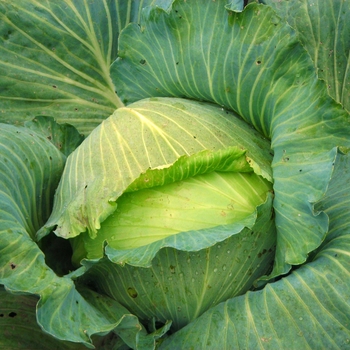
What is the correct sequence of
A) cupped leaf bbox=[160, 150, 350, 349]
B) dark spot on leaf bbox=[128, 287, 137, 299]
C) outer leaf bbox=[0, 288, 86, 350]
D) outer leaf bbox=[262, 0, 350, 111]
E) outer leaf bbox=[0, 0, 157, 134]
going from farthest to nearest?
outer leaf bbox=[0, 0, 157, 134] → outer leaf bbox=[262, 0, 350, 111] → outer leaf bbox=[0, 288, 86, 350] → dark spot on leaf bbox=[128, 287, 137, 299] → cupped leaf bbox=[160, 150, 350, 349]

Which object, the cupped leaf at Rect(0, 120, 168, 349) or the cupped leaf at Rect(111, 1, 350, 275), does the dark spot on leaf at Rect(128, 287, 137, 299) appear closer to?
the cupped leaf at Rect(0, 120, 168, 349)

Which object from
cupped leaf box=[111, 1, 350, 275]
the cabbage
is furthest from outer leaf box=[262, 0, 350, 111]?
cupped leaf box=[111, 1, 350, 275]

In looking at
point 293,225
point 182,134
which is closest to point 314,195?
point 293,225

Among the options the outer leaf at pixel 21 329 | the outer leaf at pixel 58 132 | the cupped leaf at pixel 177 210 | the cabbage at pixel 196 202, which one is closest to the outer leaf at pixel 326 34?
the cabbage at pixel 196 202

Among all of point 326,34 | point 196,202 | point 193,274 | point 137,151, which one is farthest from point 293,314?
point 326,34

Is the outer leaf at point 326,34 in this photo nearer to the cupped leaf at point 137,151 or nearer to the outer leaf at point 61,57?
the cupped leaf at point 137,151
